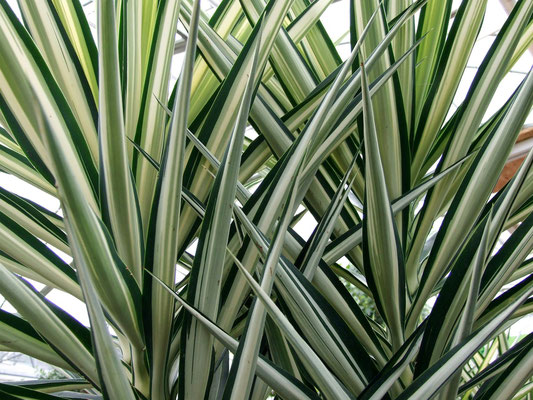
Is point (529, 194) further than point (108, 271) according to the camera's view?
Yes

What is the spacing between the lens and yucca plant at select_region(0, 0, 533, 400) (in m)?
0.38

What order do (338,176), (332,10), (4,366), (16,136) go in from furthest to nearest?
(4,366)
(332,10)
(338,176)
(16,136)

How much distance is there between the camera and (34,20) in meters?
0.58

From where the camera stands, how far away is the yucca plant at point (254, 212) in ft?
1.24

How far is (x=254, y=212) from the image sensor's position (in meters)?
0.50

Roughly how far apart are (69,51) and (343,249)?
0.38 meters

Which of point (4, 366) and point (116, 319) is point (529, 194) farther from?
point (4, 366)

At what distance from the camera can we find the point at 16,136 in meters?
0.53

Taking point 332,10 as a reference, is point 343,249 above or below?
below

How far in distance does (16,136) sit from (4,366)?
7550 mm

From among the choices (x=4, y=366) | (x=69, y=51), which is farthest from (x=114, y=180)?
(x=4, y=366)

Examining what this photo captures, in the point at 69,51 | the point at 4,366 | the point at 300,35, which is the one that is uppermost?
the point at 69,51

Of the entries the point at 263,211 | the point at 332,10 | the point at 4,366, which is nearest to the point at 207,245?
the point at 263,211

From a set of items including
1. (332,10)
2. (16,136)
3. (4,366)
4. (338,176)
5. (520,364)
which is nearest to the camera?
(520,364)
